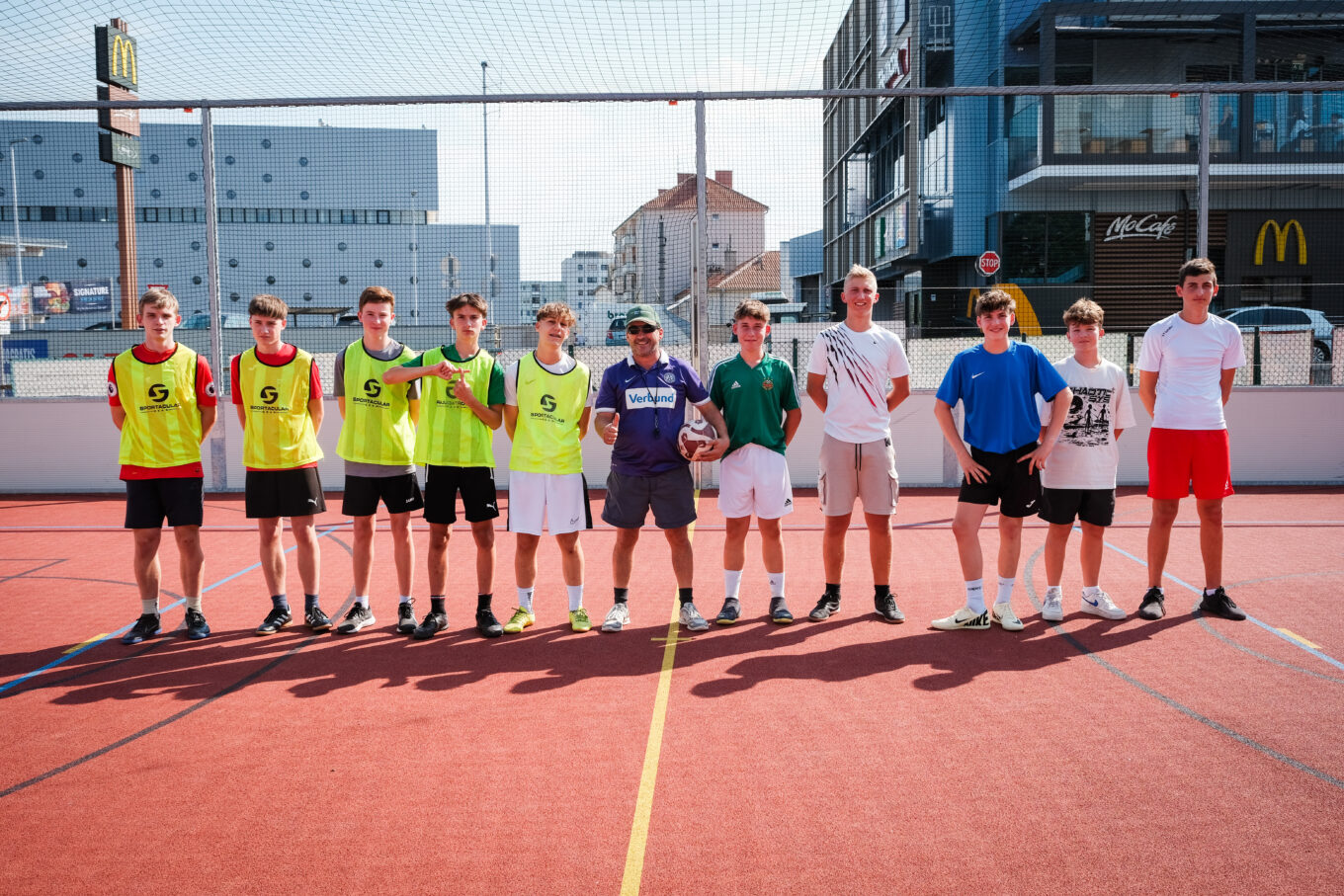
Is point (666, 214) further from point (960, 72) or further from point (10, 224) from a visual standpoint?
point (960, 72)

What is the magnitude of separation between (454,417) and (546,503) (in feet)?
2.27

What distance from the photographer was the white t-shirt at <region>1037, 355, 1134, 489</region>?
5.38m

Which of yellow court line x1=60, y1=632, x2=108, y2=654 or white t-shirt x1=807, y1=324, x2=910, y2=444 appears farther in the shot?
white t-shirt x1=807, y1=324, x2=910, y2=444

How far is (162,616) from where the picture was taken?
5762 millimetres

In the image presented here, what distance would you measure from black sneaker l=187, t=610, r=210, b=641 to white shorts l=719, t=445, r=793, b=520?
9.83 ft

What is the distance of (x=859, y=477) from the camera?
18.0 ft

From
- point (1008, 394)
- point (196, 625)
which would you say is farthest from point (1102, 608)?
point (196, 625)

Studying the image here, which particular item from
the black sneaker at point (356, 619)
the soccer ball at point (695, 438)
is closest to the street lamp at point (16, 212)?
the black sneaker at point (356, 619)

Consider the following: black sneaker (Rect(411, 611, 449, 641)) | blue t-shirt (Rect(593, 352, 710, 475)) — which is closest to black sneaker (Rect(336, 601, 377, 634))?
black sneaker (Rect(411, 611, 449, 641))

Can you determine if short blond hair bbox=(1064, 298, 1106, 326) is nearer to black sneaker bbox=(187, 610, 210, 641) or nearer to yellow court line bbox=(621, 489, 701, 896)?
yellow court line bbox=(621, 489, 701, 896)

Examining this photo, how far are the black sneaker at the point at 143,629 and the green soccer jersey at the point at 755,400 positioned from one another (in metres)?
3.37

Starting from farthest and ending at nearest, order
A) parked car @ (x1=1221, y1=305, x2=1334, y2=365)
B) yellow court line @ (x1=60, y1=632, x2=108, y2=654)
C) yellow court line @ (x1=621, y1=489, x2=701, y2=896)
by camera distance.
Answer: parked car @ (x1=1221, y1=305, x2=1334, y2=365)
yellow court line @ (x1=60, y1=632, x2=108, y2=654)
yellow court line @ (x1=621, y1=489, x2=701, y2=896)

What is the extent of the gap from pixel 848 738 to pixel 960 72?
18915 mm

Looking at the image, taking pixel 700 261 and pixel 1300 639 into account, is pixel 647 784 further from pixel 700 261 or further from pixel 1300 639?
pixel 700 261
